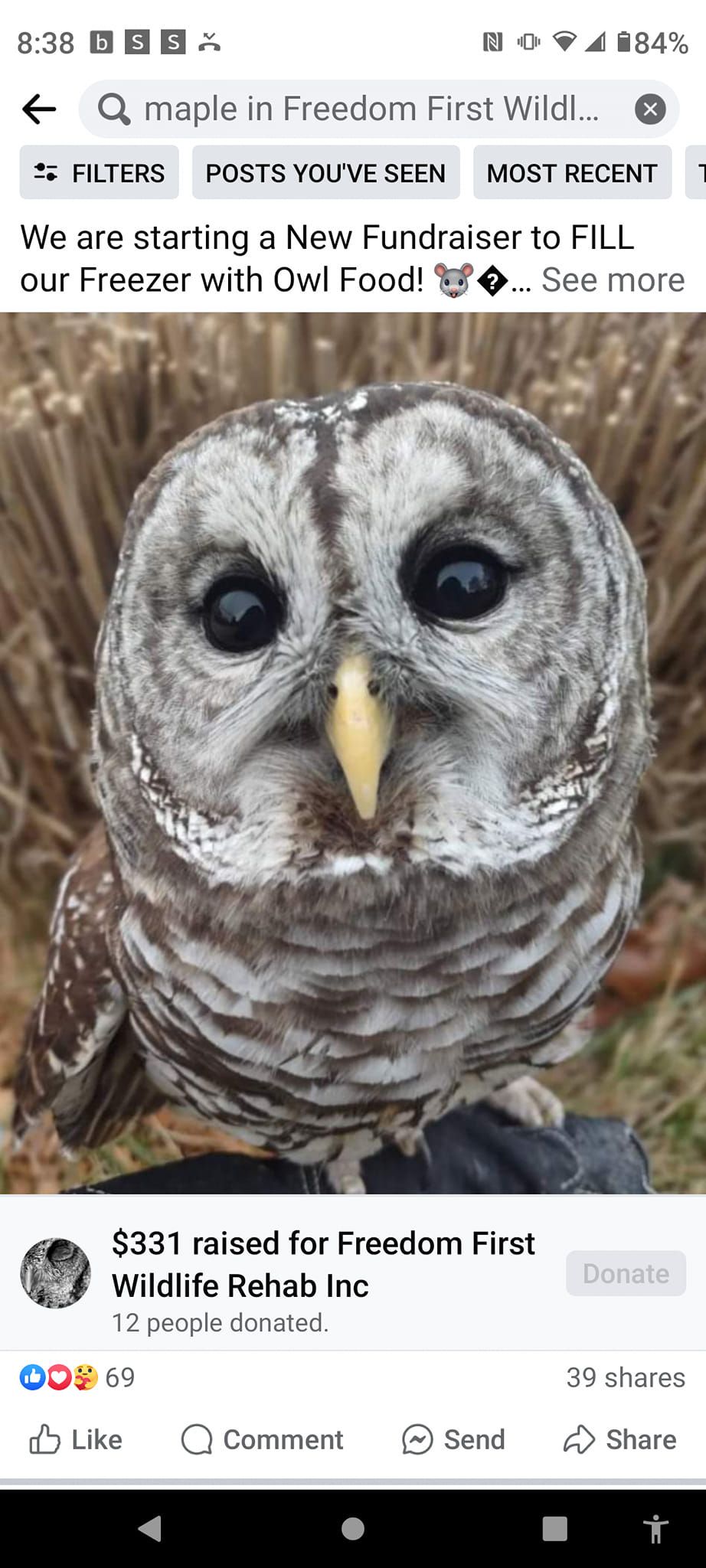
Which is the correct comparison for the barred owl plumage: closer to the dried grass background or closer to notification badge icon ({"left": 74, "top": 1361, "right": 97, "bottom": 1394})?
notification badge icon ({"left": 74, "top": 1361, "right": 97, "bottom": 1394})

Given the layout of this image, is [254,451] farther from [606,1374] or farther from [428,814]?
[606,1374]

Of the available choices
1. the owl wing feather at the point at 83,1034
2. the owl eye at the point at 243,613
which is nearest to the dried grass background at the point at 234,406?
the owl wing feather at the point at 83,1034

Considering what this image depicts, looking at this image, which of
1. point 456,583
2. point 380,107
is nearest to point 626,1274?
point 456,583

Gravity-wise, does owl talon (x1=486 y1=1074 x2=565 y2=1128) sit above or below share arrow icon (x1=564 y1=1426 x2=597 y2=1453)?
above

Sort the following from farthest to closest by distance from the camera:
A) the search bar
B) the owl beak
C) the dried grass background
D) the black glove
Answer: the dried grass background → the black glove → the search bar → the owl beak

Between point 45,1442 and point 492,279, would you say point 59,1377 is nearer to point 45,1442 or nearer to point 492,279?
point 45,1442

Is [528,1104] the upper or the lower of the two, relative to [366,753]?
lower

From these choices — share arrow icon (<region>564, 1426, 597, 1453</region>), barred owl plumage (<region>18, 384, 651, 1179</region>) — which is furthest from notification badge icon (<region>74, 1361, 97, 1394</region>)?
share arrow icon (<region>564, 1426, 597, 1453</region>)
